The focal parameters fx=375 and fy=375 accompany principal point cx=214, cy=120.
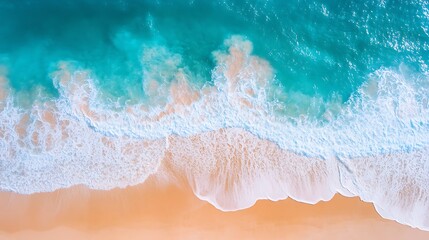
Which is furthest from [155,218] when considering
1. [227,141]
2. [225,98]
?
[225,98]

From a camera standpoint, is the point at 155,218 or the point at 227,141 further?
the point at 227,141

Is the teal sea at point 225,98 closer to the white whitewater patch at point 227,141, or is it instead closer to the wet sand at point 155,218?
the white whitewater patch at point 227,141

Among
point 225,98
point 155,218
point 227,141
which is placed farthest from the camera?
point 225,98

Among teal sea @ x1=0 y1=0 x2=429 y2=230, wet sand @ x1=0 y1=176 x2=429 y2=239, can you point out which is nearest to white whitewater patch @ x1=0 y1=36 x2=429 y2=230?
teal sea @ x1=0 y1=0 x2=429 y2=230

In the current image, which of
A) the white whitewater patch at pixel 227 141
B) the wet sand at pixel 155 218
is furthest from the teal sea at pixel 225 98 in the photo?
the wet sand at pixel 155 218

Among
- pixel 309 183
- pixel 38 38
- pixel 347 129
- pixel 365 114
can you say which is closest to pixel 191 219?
pixel 309 183

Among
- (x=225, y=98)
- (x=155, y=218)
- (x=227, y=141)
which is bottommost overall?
(x=155, y=218)

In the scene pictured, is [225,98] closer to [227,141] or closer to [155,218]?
[227,141]
